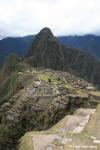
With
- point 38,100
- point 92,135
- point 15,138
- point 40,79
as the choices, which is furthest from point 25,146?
point 40,79

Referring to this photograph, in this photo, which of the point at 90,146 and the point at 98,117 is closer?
the point at 90,146

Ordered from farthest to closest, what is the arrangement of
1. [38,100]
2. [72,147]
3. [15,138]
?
[38,100] → [15,138] → [72,147]

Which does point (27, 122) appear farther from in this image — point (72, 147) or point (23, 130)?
point (72, 147)

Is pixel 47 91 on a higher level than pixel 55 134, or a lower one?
lower

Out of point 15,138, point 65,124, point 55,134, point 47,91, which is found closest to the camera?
point 55,134

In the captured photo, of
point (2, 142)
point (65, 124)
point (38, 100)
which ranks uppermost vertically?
point (65, 124)

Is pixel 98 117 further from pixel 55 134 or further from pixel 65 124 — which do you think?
pixel 55 134

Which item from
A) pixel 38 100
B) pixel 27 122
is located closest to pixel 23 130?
pixel 27 122

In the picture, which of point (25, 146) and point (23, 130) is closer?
point (25, 146)

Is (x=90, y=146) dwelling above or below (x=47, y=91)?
above
